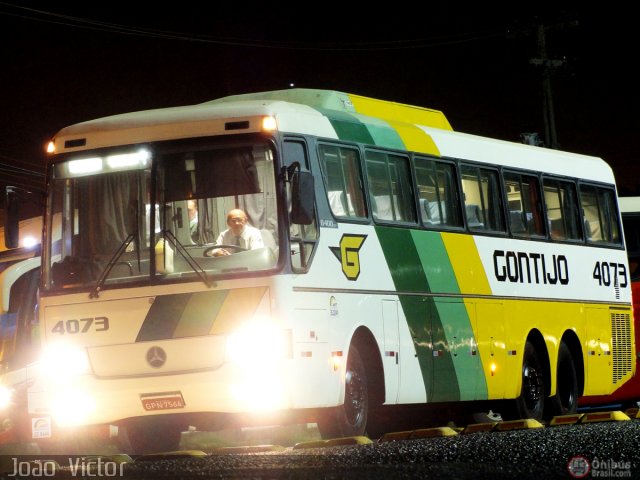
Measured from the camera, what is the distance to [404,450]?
11.4m

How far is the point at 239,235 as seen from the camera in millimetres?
14195

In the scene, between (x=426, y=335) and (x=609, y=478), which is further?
(x=426, y=335)

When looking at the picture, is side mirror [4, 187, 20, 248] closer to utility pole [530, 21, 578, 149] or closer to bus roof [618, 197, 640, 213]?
bus roof [618, 197, 640, 213]

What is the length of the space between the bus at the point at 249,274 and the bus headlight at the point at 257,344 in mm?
13

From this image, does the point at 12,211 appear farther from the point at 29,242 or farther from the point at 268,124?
the point at 29,242

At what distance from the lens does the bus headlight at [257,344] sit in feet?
45.3

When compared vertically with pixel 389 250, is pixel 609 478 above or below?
below

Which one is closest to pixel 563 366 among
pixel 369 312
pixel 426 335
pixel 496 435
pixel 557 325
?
pixel 557 325

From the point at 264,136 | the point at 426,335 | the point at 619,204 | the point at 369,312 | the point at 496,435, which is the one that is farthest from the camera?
the point at 619,204

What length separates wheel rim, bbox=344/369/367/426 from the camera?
15.0 metres

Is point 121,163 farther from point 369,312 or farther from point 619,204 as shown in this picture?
point 619,204

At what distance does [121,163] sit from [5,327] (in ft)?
20.6

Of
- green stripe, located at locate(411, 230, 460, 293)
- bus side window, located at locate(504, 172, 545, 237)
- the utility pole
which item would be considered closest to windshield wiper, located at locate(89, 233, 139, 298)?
green stripe, located at locate(411, 230, 460, 293)

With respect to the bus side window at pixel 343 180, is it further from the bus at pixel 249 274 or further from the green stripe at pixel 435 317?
the green stripe at pixel 435 317
